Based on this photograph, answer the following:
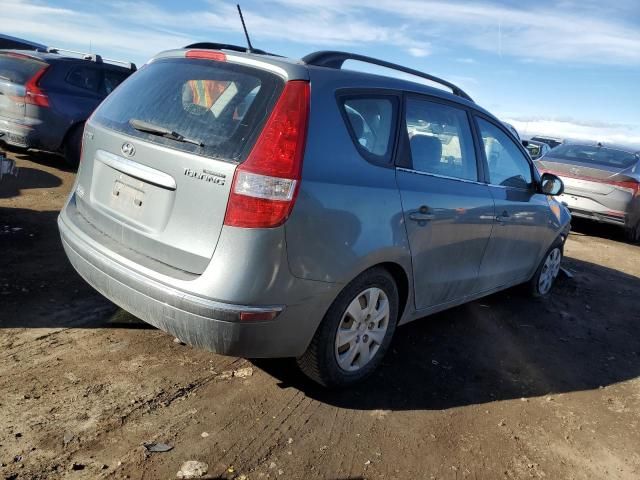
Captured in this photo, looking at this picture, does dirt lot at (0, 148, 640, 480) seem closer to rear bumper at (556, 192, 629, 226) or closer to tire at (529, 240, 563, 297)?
tire at (529, 240, 563, 297)

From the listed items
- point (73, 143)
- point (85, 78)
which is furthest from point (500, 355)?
point (85, 78)

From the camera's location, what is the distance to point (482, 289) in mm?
4391

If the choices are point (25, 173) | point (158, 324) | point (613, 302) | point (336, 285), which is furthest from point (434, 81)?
point (25, 173)

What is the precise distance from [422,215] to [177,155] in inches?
58.0

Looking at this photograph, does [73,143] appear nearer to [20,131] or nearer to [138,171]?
[20,131]

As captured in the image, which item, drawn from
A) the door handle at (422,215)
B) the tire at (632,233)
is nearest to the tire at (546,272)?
the door handle at (422,215)

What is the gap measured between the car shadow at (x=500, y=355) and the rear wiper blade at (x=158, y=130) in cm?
150

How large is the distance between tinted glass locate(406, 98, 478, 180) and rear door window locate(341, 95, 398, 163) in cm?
20

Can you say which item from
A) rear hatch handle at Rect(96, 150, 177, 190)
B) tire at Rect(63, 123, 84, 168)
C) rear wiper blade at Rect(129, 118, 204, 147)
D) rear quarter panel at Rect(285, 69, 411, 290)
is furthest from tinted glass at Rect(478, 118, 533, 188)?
tire at Rect(63, 123, 84, 168)

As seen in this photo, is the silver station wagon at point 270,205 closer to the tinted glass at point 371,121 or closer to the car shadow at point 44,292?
the tinted glass at point 371,121

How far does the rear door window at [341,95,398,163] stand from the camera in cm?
296

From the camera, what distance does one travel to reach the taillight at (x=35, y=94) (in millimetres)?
7781

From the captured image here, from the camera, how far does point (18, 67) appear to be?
26.3ft

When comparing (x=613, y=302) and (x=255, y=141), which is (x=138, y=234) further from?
(x=613, y=302)
